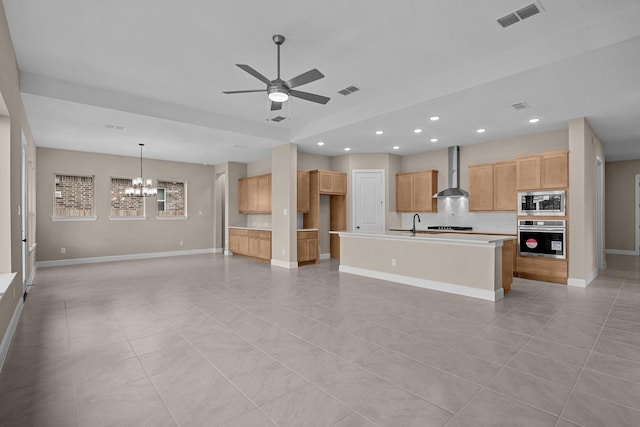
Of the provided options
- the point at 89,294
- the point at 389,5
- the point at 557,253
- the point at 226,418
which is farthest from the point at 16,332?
the point at 557,253

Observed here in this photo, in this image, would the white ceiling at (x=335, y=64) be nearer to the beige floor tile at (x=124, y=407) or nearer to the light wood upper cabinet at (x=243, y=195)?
the beige floor tile at (x=124, y=407)

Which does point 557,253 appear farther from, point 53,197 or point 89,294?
point 53,197

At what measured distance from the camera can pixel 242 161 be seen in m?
10.1

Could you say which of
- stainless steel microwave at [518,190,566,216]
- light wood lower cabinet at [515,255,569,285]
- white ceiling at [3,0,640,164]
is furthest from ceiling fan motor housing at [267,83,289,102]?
light wood lower cabinet at [515,255,569,285]

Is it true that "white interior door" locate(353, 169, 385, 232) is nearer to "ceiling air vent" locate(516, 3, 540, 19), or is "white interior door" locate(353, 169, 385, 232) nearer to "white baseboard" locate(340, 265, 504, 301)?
"white baseboard" locate(340, 265, 504, 301)

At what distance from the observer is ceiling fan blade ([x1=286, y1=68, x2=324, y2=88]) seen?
10.5ft

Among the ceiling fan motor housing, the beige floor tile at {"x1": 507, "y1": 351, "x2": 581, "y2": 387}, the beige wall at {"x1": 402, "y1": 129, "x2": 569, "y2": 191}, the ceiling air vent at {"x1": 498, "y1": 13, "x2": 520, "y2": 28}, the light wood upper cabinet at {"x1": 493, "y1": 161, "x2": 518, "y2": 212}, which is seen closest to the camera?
the beige floor tile at {"x1": 507, "y1": 351, "x2": 581, "y2": 387}

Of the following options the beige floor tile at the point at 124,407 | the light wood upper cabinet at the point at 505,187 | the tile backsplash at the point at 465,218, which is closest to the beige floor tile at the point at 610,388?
the beige floor tile at the point at 124,407

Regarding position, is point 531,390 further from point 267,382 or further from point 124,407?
point 124,407

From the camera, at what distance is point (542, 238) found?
19.5ft

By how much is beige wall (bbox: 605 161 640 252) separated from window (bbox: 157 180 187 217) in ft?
41.8

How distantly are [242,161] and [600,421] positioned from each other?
951 cm

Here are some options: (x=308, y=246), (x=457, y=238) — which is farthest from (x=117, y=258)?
(x=457, y=238)

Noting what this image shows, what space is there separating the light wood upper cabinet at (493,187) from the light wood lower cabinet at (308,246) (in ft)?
12.0
